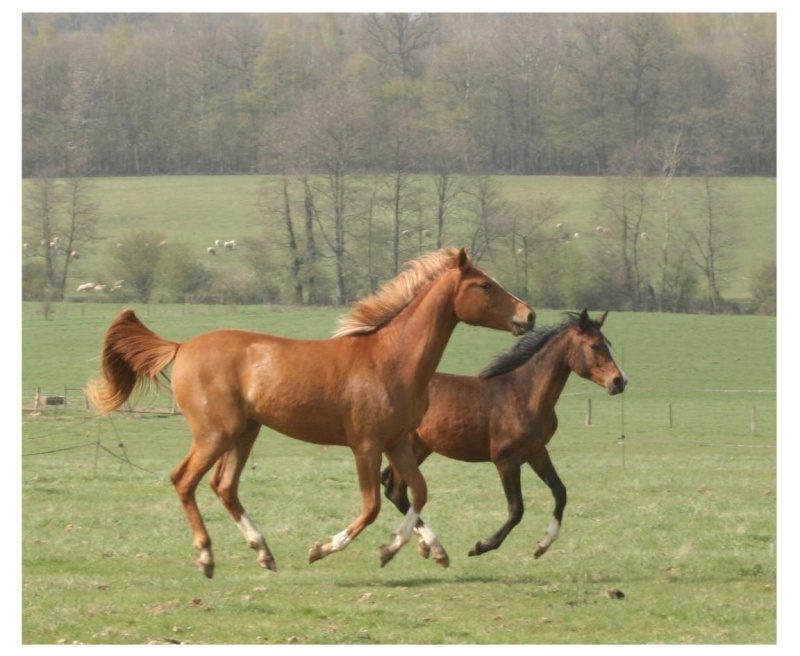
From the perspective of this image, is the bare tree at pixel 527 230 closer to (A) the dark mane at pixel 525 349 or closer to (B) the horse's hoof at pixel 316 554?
(A) the dark mane at pixel 525 349

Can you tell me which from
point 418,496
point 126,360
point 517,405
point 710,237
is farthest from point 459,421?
point 710,237

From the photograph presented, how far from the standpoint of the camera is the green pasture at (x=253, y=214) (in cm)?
6731

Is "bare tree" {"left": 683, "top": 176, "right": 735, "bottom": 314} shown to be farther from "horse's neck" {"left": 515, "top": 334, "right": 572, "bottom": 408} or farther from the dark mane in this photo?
"horse's neck" {"left": 515, "top": 334, "right": 572, "bottom": 408}

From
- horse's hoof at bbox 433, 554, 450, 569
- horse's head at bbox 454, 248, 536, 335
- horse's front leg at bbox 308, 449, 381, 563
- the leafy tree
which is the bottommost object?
horse's hoof at bbox 433, 554, 450, 569

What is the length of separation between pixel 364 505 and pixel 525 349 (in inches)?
110

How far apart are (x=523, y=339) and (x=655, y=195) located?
207 feet

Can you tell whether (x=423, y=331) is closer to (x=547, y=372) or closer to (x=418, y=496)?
(x=418, y=496)

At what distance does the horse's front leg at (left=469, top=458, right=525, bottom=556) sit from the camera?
11250mm

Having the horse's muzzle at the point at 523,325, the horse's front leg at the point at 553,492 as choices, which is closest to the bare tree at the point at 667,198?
the horse's front leg at the point at 553,492

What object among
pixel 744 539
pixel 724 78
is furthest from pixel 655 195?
pixel 744 539

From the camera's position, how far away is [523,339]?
40.1 feet

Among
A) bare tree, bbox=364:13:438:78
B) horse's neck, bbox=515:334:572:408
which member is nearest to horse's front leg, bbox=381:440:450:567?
horse's neck, bbox=515:334:572:408

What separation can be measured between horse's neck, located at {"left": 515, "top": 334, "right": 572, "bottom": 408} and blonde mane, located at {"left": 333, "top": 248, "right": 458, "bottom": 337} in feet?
5.79
